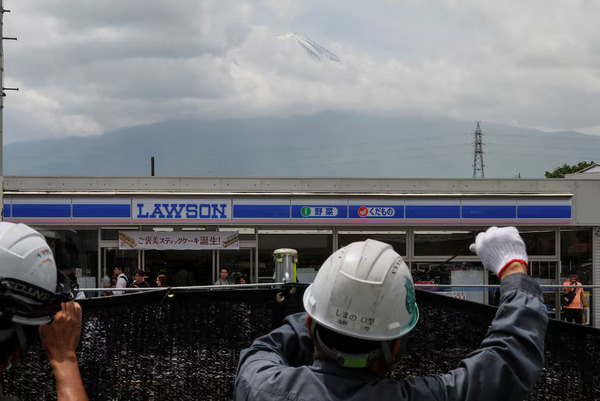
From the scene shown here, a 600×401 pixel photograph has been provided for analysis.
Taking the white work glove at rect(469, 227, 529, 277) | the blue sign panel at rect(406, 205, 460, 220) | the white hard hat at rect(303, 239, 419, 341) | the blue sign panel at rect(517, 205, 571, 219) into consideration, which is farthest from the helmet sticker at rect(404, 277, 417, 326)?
the blue sign panel at rect(517, 205, 571, 219)

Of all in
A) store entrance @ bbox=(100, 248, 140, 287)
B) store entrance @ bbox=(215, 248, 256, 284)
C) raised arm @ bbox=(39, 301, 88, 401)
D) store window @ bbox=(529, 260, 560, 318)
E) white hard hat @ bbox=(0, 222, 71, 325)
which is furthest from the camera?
store window @ bbox=(529, 260, 560, 318)

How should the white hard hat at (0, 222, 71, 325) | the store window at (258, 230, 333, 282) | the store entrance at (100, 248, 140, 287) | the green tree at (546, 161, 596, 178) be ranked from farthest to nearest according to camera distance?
the green tree at (546, 161, 596, 178) < the store window at (258, 230, 333, 282) < the store entrance at (100, 248, 140, 287) < the white hard hat at (0, 222, 71, 325)

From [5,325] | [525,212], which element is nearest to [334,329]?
[5,325]

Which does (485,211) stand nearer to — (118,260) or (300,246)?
(300,246)

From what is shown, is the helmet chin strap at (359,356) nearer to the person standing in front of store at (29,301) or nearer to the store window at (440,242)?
the person standing in front of store at (29,301)

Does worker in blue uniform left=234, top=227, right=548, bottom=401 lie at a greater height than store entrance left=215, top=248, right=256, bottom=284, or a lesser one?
greater

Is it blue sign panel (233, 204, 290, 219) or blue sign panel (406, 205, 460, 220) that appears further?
blue sign panel (406, 205, 460, 220)

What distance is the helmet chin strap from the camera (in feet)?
6.29

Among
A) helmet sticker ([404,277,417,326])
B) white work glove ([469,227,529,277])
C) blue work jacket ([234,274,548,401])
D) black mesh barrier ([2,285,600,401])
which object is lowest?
black mesh barrier ([2,285,600,401])

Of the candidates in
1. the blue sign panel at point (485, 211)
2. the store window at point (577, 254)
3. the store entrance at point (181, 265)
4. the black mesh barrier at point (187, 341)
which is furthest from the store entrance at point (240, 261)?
the black mesh barrier at point (187, 341)

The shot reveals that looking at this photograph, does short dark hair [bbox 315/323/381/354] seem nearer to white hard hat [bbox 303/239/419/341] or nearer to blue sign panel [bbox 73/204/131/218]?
white hard hat [bbox 303/239/419/341]

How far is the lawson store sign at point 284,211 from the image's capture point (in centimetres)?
1825

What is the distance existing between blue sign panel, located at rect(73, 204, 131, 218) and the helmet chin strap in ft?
55.7

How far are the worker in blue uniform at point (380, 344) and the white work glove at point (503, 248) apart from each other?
0.01 m
